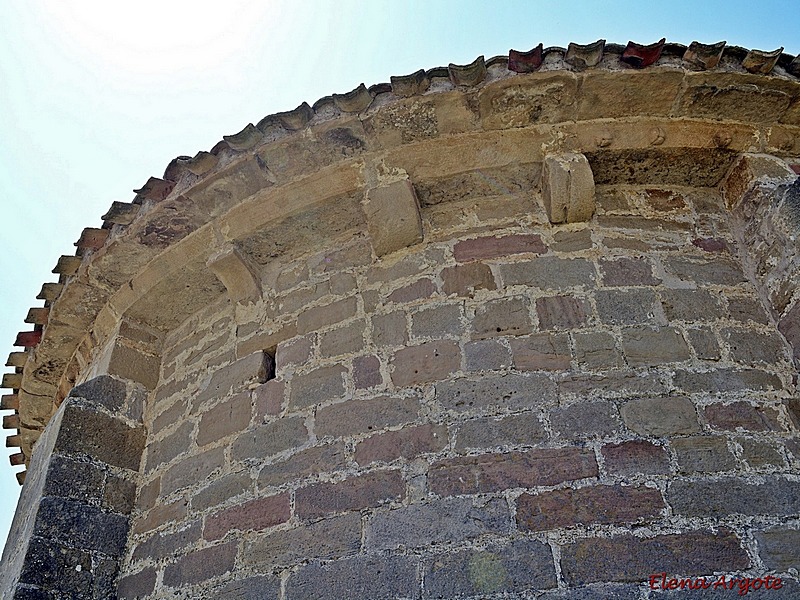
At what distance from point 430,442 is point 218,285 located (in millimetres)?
1740

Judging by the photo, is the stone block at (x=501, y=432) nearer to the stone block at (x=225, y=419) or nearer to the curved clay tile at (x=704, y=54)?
the stone block at (x=225, y=419)

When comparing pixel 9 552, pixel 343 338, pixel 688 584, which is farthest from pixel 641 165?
pixel 9 552

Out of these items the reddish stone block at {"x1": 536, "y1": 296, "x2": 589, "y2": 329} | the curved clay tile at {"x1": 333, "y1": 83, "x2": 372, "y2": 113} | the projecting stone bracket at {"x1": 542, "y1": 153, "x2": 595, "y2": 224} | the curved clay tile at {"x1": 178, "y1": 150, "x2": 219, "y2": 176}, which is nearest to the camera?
the reddish stone block at {"x1": 536, "y1": 296, "x2": 589, "y2": 329}

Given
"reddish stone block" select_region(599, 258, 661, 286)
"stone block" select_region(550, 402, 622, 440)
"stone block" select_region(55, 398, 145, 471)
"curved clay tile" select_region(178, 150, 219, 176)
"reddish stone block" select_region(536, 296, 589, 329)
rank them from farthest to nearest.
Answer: "curved clay tile" select_region(178, 150, 219, 176) → "stone block" select_region(55, 398, 145, 471) → "reddish stone block" select_region(599, 258, 661, 286) → "reddish stone block" select_region(536, 296, 589, 329) → "stone block" select_region(550, 402, 622, 440)

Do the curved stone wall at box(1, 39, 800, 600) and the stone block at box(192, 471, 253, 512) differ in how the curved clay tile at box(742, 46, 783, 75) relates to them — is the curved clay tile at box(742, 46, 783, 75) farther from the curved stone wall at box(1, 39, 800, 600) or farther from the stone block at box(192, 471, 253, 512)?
the stone block at box(192, 471, 253, 512)

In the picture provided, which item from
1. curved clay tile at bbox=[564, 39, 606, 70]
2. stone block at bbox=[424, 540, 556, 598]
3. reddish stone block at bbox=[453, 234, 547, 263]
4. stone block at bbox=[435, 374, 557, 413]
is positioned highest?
curved clay tile at bbox=[564, 39, 606, 70]

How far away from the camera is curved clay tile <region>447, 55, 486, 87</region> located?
3.08 metres

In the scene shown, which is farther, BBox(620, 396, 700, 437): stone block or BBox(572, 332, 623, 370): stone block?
BBox(572, 332, 623, 370): stone block

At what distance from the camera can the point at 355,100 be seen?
3158 millimetres

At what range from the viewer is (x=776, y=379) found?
252cm

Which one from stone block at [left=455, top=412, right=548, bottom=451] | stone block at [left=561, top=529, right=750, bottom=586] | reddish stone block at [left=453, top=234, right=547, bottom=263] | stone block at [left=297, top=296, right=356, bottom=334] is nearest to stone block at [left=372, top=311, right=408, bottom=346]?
stone block at [left=297, top=296, right=356, bottom=334]

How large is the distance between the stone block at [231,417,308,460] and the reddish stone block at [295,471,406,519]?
9.4 inches

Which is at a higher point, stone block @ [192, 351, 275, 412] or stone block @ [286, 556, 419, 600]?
stone block @ [192, 351, 275, 412]

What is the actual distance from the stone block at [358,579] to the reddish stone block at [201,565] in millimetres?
326
